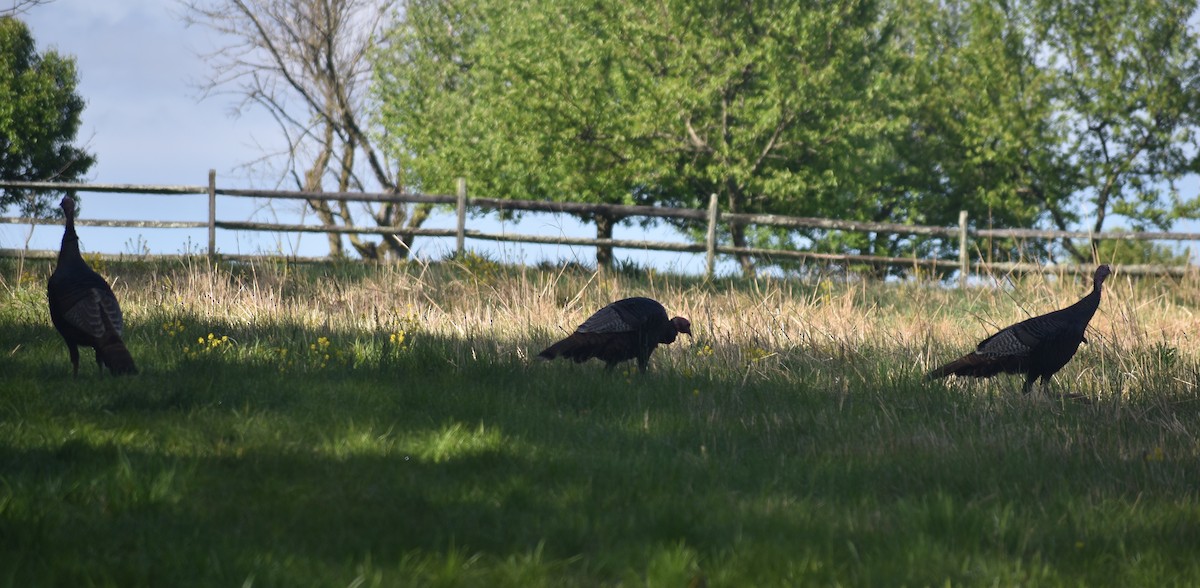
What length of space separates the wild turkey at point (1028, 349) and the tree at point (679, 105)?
1391 centimetres

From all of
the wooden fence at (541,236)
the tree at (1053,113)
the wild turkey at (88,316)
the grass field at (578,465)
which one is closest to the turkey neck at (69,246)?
the wild turkey at (88,316)

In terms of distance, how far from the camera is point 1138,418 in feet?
17.7

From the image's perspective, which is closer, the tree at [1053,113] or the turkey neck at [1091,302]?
the turkey neck at [1091,302]

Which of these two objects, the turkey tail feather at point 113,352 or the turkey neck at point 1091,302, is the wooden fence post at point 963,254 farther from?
the turkey tail feather at point 113,352

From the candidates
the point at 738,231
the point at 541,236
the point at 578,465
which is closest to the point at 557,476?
the point at 578,465

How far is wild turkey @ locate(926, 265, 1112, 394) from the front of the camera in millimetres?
5953

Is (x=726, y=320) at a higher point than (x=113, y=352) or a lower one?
higher

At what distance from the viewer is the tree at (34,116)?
84.4 feet

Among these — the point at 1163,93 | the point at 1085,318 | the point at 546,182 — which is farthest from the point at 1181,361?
the point at 1163,93

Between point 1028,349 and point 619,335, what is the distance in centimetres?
242

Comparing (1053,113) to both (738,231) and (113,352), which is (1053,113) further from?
(113,352)

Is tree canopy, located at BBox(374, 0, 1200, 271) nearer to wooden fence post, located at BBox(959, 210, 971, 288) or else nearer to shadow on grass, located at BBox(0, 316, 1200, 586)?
wooden fence post, located at BBox(959, 210, 971, 288)

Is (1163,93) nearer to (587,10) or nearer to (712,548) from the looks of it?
(587,10)

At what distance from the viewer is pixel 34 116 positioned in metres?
26.5
